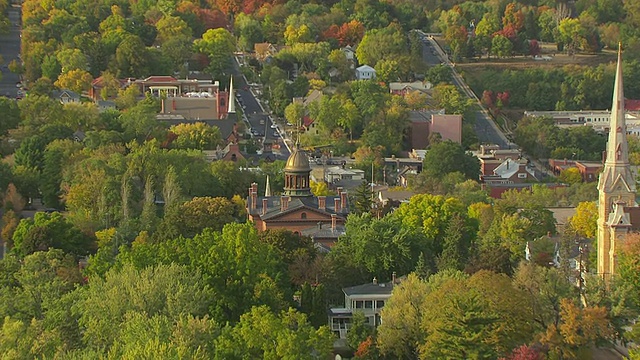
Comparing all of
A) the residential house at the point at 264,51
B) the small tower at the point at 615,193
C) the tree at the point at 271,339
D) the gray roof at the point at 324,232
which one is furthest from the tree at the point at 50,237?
the residential house at the point at 264,51

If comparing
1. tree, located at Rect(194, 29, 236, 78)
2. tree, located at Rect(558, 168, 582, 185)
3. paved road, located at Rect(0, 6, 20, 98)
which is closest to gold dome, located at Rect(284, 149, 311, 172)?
tree, located at Rect(558, 168, 582, 185)

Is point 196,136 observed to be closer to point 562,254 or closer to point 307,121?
point 307,121

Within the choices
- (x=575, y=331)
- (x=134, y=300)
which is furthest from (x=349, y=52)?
(x=575, y=331)

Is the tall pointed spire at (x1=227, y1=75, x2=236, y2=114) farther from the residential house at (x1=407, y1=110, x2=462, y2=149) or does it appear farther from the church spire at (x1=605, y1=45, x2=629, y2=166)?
the church spire at (x1=605, y1=45, x2=629, y2=166)

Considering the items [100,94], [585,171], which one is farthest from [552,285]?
[100,94]

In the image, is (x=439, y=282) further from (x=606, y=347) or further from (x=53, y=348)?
(x=53, y=348)

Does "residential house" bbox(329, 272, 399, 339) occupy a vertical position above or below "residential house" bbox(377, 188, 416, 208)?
below
